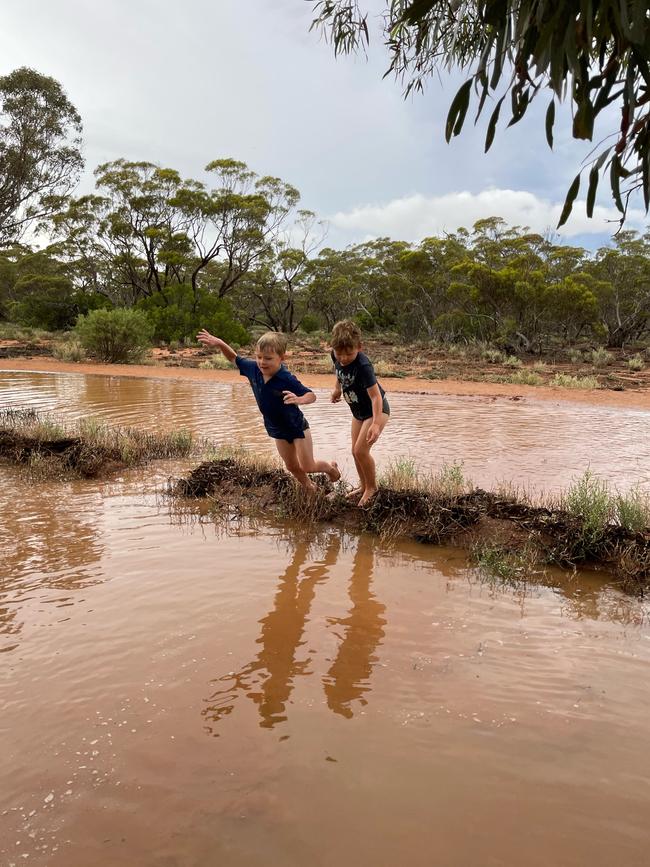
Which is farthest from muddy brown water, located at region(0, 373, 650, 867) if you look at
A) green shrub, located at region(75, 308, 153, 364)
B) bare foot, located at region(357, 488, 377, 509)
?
green shrub, located at region(75, 308, 153, 364)

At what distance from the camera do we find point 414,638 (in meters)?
3.10

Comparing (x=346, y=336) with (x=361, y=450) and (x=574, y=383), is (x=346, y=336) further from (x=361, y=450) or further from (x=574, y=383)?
(x=574, y=383)

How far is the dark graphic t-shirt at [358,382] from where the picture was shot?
5.32 m

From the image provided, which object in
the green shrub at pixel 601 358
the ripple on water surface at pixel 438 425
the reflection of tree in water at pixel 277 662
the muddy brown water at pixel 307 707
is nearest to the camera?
the muddy brown water at pixel 307 707

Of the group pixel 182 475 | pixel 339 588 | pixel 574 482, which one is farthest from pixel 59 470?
pixel 574 482

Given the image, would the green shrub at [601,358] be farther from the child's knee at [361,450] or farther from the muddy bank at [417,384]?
the child's knee at [361,450]

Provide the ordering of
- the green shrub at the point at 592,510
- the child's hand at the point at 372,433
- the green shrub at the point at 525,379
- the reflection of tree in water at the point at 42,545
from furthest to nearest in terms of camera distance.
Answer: the green shrub at the point at 525,379, the child's hand at the point at 372,433, the green shrub at the point at 592,510, the reflection of tree in water at the point at 42,545

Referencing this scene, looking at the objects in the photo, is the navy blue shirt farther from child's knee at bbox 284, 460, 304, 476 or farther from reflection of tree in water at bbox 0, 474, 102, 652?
reflection of tree in water at bbox 0, 474, 102, 652

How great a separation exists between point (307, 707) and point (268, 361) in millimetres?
3124

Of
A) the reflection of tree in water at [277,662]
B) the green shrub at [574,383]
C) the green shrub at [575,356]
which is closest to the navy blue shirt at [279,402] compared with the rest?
the reflection of tree in water at [277,662]

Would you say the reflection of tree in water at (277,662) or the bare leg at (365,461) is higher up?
the bare leg at (365,461)

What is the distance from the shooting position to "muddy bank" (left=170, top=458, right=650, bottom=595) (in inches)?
169

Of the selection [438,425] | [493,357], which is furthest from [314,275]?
[438,425]

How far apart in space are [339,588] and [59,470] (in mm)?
4162
